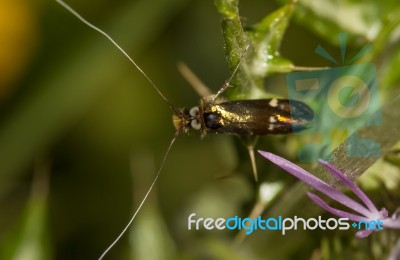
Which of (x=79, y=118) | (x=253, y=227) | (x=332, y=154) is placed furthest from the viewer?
(x=79, y=118)

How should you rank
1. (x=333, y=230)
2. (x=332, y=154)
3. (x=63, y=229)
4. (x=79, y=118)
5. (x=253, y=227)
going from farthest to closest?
Result: (x=79, y=118) < (x=63, y=229) < (x=253, y=227) < (x=333, y=230) < (x=332, y=154)

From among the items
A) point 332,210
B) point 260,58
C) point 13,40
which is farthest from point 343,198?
point 13,40

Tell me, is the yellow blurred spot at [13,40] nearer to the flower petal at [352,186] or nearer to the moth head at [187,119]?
the moth head at [187,119]

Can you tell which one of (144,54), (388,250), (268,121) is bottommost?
(388,250)

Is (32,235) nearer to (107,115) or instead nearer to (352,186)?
(352,186)

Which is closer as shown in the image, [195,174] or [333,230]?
[333,230]

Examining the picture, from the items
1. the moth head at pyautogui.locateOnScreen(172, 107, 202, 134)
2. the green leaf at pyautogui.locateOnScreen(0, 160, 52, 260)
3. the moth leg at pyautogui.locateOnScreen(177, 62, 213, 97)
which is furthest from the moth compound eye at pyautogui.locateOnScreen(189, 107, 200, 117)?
the green leaf at pyautogui.locateOnScreen(0, 160, 52, 260)

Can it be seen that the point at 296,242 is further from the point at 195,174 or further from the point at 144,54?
the point at 144,54

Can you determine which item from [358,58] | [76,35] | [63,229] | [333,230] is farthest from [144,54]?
[333,230]
